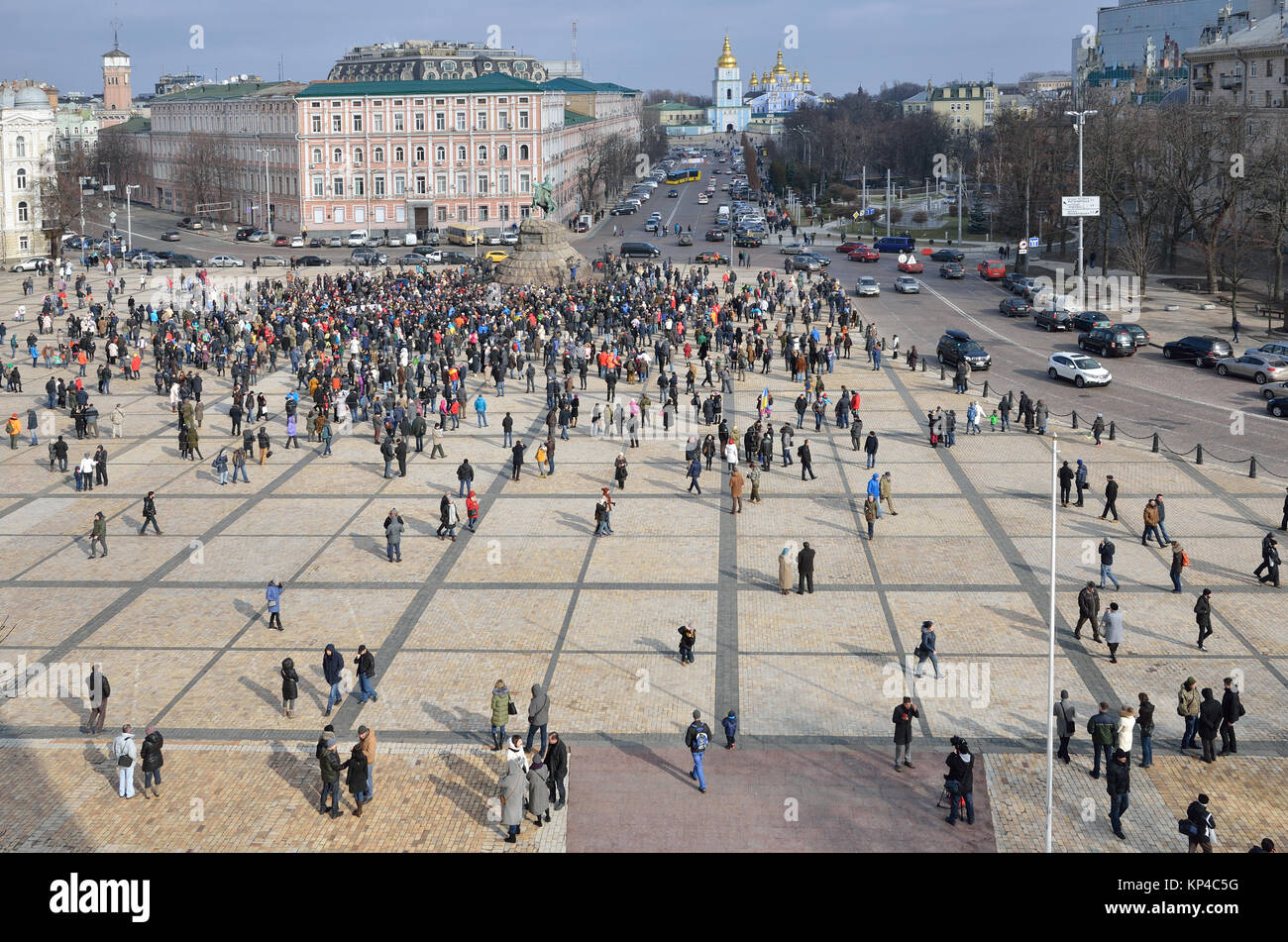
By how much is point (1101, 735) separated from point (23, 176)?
307ft

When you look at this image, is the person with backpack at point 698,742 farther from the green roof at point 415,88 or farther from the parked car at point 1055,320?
the green roof at point 415,88

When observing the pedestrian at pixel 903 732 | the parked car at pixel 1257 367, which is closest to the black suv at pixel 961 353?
the parked car at pixel 1257 367

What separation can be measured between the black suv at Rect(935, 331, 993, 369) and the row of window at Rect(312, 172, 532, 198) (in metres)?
58.4

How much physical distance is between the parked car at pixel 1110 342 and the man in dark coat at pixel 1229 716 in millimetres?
32922

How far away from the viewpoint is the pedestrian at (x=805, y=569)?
23.6m

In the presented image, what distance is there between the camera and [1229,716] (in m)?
17.2

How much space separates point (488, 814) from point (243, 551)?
1258 cm

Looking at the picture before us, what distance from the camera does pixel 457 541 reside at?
90.0 feet

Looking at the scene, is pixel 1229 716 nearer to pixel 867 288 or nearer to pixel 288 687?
pixel 288 687

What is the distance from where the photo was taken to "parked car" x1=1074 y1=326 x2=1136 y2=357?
48062mm

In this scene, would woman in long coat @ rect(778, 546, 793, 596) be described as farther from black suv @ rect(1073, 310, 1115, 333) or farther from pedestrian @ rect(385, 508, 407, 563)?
black suv @ rect(1073, 310, 1115, 333)

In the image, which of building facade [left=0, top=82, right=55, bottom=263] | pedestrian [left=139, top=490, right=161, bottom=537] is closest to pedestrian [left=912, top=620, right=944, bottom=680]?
pedestrian [left=139, top=490, right=161, bottom=537]

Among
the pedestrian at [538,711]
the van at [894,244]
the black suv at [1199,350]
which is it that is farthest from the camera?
the van at [894,244]
